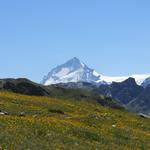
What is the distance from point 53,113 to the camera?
53062 mm

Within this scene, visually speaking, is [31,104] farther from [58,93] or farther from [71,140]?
[58,93]

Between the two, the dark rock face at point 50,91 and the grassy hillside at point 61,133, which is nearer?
the grassy hillside at point 61,133

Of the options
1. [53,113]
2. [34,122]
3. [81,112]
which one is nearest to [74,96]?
[81,112]

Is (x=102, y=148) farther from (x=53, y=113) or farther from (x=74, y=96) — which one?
(x=74, y=96)

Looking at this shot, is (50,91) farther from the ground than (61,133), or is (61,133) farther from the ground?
→ (50,91)

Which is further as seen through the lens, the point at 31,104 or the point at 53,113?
the point at 31,104

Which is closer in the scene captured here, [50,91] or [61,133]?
[61,133]

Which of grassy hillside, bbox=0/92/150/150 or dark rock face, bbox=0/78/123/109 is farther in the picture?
dark rock face, bbox=0/78/123/109

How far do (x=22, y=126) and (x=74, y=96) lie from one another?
90.3 metres

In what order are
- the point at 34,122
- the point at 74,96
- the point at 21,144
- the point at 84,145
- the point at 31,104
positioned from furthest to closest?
the point at 74,96, the point at 31,104, the point at 34,122, the point at 84,145, the point at 21,144

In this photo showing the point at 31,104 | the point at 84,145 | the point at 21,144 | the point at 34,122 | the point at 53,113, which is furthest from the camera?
the point at 31,104

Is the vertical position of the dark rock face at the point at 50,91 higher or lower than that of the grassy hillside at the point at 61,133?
higher

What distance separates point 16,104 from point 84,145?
2005cm

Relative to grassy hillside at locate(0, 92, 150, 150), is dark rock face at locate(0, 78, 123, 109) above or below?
above
